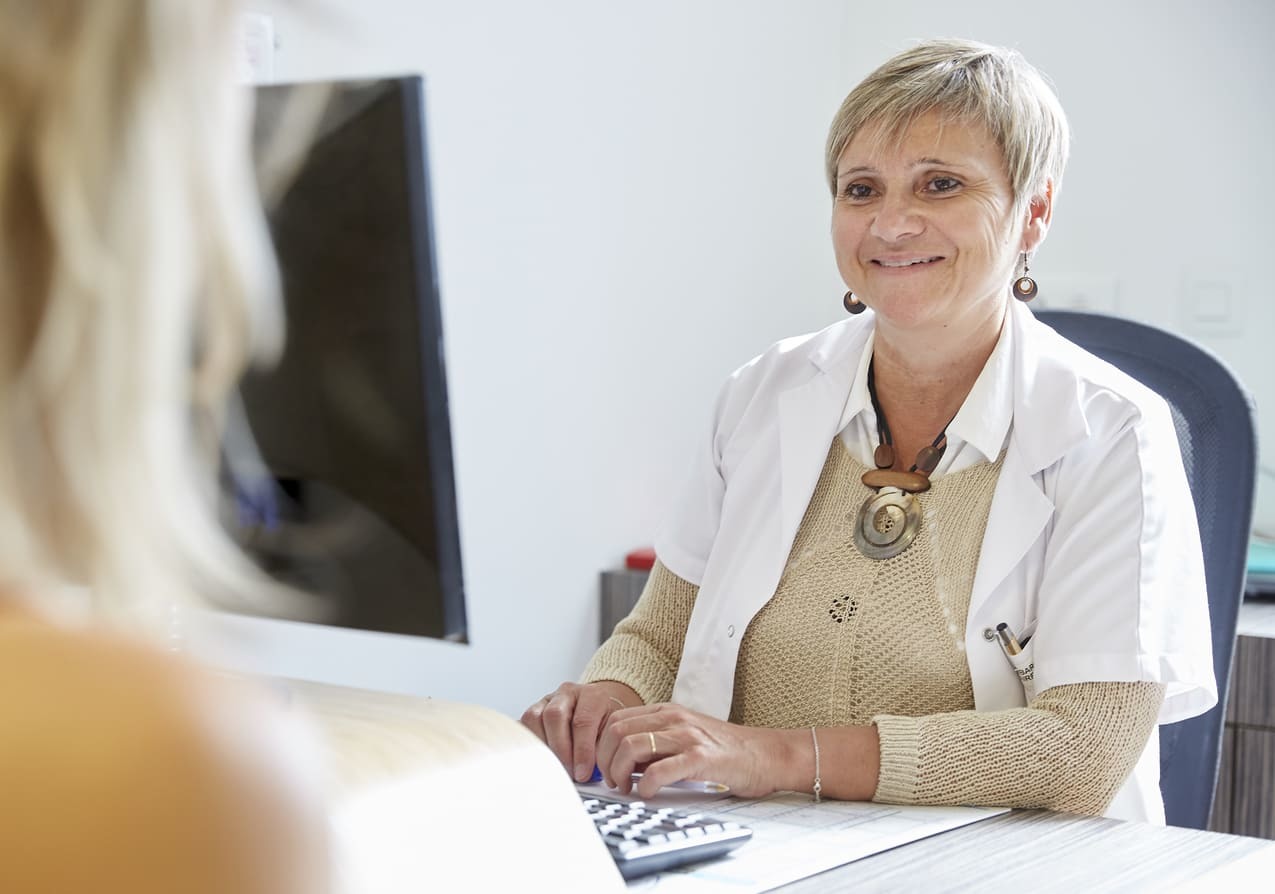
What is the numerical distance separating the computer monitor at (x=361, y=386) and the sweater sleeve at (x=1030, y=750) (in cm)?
62

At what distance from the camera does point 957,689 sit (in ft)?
4.55

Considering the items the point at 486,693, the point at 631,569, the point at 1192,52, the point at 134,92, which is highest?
the point at 1192,52

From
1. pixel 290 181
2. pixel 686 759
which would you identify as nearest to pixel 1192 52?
pixel 686 759

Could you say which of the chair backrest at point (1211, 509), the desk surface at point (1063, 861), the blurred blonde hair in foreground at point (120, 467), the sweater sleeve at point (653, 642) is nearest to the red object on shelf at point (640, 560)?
the sweater sleeve at point (653, 642)

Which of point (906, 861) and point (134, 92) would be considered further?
point (906, 861)

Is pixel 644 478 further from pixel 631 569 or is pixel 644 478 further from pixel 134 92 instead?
pixel 134 92

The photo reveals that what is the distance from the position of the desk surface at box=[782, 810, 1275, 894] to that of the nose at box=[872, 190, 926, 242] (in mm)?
669

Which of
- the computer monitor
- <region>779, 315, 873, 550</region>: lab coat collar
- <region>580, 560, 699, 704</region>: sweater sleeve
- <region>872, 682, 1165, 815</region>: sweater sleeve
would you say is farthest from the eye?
the computer monitor

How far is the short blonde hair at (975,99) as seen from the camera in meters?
1.52

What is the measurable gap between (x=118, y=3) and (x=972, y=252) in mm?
1266

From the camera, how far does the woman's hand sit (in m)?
1.32

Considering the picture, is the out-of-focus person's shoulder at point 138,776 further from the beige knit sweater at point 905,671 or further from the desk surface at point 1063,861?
the beige knit sweater at point 905,671

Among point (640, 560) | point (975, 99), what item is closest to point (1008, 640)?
point (975, 99)

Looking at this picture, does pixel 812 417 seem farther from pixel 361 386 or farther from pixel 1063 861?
pixel 361 386
